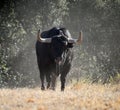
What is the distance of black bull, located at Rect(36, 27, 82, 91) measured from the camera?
17.2 m

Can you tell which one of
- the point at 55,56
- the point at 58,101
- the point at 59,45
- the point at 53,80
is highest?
the point at 58,101

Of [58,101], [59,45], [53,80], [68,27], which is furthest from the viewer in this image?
[68,27]

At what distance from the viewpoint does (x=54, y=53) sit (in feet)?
56.6

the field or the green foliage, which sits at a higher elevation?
the field

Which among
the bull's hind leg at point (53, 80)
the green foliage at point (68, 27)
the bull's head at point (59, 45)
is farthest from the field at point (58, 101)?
the green foliage at point (68, 27)

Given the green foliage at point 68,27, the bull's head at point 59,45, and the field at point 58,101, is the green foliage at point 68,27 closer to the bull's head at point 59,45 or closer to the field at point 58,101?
the bull's head at point 59,45

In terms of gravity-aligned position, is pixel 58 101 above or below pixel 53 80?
above

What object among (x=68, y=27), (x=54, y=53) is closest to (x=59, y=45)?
(x=54, y=53)

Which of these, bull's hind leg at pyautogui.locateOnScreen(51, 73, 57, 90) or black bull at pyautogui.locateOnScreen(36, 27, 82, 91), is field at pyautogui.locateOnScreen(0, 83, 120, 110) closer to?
bull's hind leg at pyautogui.locateOnScreen(51, 73, 57, 90)

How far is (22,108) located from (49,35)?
6557mm

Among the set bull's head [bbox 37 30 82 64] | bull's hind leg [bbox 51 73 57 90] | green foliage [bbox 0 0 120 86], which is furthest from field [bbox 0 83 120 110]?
green foliage [bbox 0 0 120 86]

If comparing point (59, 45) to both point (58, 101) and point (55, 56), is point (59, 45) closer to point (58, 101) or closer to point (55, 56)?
point (55, 56)

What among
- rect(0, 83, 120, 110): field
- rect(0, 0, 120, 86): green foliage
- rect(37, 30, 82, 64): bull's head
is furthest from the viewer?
rect(0, 0, 120, 86): green foliage

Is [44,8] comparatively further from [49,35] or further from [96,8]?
[49,35]
